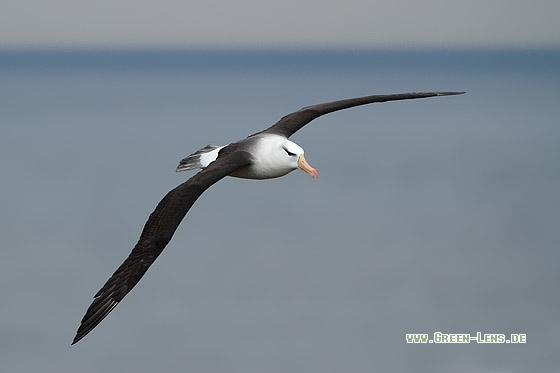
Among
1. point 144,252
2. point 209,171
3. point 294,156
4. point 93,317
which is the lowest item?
point 93,317

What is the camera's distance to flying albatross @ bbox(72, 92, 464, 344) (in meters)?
9.86

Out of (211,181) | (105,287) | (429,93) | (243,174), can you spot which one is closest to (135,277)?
(105,287)

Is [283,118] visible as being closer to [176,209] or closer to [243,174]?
[243,174]

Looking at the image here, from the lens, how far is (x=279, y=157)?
1135 cm

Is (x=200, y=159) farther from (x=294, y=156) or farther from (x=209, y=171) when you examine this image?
(x=209, y=171)

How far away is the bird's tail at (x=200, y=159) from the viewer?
39.6 feet

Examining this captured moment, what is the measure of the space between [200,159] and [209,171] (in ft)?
5.17

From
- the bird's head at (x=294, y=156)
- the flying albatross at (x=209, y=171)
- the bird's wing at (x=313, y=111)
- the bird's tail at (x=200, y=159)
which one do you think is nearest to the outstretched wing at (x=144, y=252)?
the flying albatross at (x=209, y=171)

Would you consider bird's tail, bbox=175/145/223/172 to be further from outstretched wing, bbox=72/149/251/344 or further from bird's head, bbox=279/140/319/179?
outstretched wing, bbox=72/149/251/344

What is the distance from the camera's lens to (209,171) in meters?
10.7

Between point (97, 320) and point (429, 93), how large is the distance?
568 cm

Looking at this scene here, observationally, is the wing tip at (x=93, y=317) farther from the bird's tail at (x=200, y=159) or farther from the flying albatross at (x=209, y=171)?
the bird's tail at (x=200, y=159)

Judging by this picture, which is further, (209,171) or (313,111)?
(313,111)

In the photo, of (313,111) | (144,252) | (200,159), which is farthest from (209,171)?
(313,111)
